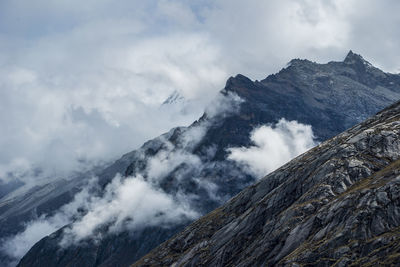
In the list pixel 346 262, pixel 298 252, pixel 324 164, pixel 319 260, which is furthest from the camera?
pixel 324 164

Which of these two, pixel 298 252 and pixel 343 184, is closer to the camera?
pixel 298 252

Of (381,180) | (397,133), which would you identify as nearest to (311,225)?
Result: (381,180)

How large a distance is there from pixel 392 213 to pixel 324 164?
6239 cm

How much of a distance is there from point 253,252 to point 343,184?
1584 inches

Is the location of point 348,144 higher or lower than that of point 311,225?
higher

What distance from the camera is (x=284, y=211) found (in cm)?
18375

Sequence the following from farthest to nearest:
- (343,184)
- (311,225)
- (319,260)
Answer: (343,184) → (311,225) → (319,260)

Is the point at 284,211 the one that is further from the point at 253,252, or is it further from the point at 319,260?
the point at 319,260

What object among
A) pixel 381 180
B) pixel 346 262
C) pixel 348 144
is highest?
pixel 348 144

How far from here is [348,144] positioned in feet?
650

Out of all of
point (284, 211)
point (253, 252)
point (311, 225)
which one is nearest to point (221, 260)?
point (253, 252)

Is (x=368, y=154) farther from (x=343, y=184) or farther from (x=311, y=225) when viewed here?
(x=311, y=225)

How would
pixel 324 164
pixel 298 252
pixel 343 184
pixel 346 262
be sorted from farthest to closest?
pixel 324 164
pixel 343 184
pixel 298 252
pixel 346 262

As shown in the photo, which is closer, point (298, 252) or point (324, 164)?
point (298, 252)
